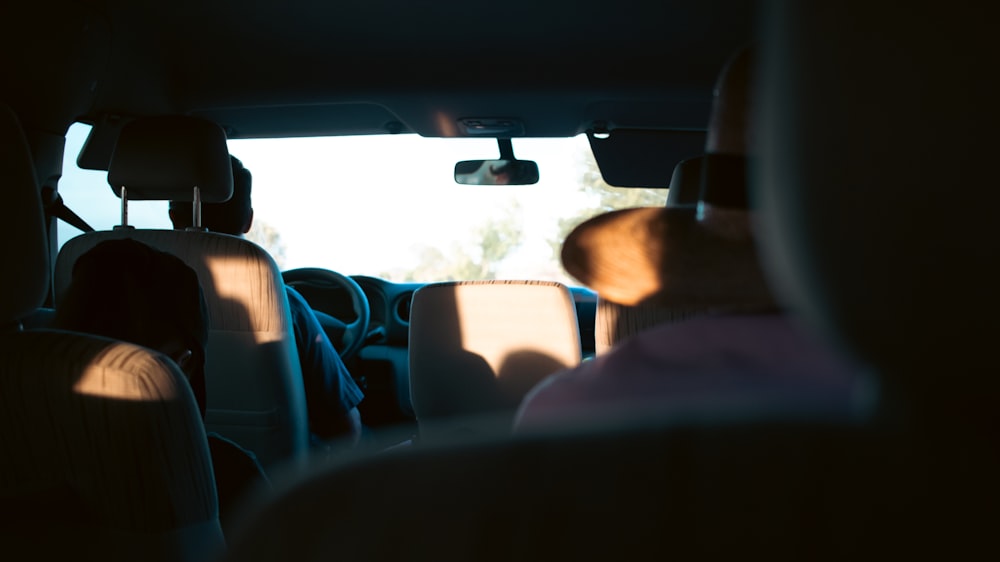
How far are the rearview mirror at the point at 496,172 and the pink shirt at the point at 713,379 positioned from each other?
3424 mm

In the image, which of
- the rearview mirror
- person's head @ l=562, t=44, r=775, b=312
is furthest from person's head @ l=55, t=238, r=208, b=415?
the rearview mirror

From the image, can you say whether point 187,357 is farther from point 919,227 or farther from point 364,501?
point 919,227

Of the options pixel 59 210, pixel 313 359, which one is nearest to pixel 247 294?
pixel 313 359

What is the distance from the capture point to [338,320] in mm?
4543

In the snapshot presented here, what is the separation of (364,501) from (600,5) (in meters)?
3.09

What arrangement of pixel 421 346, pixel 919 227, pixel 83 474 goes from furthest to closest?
pixel 421 346
pixel 83 474
pixel 919 227

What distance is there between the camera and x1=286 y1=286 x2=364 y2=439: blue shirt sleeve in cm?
323

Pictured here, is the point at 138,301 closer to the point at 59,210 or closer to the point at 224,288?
the point at 224,288

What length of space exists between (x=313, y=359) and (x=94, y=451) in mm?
1963

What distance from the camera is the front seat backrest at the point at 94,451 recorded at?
4.20 feet

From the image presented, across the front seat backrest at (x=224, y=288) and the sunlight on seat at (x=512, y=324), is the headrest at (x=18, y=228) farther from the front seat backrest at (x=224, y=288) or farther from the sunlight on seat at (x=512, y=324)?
the sunlight on seat at (x=512, y=324)

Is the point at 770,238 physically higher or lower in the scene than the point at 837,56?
lower

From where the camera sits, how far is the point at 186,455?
1.36m

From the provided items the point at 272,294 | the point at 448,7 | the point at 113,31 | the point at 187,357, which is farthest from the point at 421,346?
the point at 113,31
